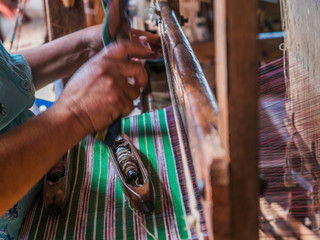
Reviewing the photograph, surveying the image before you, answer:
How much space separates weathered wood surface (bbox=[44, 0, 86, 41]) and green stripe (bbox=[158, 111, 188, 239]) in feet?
2.73

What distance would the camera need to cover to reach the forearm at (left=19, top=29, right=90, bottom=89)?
1515mm

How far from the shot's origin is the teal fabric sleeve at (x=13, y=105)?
1.12 meters

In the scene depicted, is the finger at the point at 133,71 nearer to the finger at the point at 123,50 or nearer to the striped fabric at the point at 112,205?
the finger at the point at 123,50

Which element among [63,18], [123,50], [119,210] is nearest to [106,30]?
[123,50]

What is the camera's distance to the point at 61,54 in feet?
5.09

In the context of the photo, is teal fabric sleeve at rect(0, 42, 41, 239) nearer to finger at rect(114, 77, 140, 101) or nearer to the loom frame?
finger at rect(114, 77, 140, 101)

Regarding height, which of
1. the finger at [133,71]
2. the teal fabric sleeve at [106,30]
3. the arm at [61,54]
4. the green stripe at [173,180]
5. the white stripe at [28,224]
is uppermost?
the teal fabric sleeve at [106,30]

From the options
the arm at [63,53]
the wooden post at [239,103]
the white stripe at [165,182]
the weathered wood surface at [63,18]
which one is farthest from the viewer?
the weathered wood surface at [63,18]

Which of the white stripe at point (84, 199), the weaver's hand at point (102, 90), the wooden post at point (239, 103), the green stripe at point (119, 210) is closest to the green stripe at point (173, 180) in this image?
the green stripe at point (119, 210)

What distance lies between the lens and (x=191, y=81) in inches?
28.9

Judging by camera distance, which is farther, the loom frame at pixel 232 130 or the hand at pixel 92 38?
the hand at pixel 92 38

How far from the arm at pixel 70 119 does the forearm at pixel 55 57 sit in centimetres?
75

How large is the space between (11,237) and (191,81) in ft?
2.65

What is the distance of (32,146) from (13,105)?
39 cm
